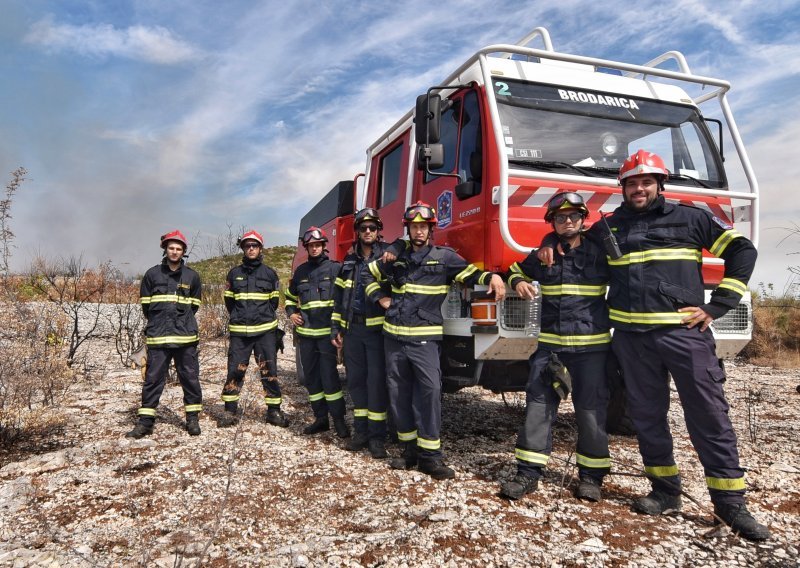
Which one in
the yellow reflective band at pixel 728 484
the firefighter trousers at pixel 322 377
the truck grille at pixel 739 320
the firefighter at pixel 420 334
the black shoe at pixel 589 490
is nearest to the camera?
the yellow reflective band at pixel 728 484

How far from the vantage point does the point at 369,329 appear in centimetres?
453

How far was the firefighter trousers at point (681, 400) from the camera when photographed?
2971 millimetres

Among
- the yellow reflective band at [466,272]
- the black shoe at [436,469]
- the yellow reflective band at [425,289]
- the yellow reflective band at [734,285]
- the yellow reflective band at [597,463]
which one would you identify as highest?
the yellow reflective band at [466,272]

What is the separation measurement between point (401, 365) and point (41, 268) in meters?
8.10

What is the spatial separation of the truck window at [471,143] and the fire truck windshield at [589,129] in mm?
194

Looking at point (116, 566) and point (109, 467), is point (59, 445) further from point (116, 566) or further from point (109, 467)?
point (116, 566)

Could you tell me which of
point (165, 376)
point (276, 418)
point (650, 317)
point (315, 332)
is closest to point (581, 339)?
point (650, 317)

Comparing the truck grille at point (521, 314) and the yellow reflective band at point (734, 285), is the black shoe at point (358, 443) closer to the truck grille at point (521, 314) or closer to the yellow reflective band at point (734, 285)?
the truck grille at point (521, 314)

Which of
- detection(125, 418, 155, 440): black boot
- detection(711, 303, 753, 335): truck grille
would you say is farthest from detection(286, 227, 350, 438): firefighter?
detection(711, 303, 753, 335): truck grille

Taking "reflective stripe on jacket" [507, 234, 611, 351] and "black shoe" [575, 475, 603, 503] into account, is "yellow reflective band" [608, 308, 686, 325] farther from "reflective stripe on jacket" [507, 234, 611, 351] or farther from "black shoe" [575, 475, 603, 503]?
"black shoe" [575, 475, 603, 503]

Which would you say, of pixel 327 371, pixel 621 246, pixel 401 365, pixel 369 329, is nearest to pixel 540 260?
pixel 621 246

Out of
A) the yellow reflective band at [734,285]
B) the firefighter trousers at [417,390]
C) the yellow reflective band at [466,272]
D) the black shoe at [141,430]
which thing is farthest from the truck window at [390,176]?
the black shoe at [141,430]

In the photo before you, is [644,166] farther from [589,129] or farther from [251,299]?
[251,299]

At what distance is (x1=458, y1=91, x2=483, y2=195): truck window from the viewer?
3.95 m
